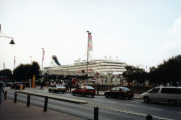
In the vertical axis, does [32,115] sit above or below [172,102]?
above

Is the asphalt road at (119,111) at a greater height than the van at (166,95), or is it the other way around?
the van at (166,95)

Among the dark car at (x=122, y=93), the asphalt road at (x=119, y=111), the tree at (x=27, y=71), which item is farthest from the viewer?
the tree at (x=27, y=71)

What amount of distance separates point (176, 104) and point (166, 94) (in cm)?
121

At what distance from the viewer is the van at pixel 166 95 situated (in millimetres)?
16406

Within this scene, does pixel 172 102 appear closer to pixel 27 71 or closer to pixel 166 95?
pixel 166 95

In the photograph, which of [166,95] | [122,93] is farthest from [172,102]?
[122,93]

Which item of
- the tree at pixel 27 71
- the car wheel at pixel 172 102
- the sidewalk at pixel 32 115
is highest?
the tree at pixel 27 71

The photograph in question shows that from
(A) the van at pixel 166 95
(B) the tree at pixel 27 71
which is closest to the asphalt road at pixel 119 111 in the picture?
(A) the van at pixel 166 95

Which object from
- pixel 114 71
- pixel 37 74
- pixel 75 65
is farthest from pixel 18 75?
pixel 114 71

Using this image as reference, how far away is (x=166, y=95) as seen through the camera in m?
17.2

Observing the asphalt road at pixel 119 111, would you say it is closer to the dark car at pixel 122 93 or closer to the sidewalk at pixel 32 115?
the sidewalk at pixel 32 115

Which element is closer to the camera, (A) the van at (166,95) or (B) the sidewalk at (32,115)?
(B) the sidewalk at (32,115)

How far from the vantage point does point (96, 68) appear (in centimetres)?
9931

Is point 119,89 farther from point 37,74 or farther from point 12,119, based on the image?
point 37,74
